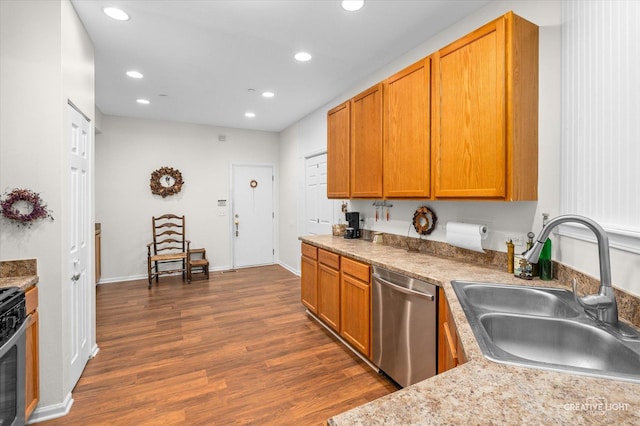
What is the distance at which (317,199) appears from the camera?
16.3 feet

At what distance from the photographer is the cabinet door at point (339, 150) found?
11.1ft

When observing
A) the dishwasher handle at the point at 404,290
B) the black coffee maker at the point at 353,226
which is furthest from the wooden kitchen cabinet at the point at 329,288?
the dishwasher handle at the point at 404,290

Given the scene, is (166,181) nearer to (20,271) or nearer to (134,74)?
(134,74)

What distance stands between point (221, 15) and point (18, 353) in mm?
2470

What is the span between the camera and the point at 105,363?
2.64 meters

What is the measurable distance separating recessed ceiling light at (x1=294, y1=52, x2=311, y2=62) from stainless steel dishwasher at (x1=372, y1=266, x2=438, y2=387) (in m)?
2.12

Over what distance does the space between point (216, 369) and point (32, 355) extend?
1.19m

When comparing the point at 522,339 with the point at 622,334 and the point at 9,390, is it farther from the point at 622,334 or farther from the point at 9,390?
the point at 9,390

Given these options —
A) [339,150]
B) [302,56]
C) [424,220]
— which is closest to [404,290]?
[424,220]

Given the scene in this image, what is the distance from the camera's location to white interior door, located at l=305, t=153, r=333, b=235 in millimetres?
4699

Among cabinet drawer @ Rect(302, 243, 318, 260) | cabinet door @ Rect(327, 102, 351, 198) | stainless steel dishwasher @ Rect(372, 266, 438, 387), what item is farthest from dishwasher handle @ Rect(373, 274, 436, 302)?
cabinet door @ Rect(327, 102, 351, 198)

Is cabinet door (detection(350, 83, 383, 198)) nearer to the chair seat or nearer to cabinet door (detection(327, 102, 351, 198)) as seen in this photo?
cabinet door (detection(327, 102, 351, 198))

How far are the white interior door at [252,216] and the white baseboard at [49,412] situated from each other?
13.4 ft

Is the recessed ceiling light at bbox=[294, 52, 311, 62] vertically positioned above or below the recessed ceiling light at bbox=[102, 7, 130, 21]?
above
